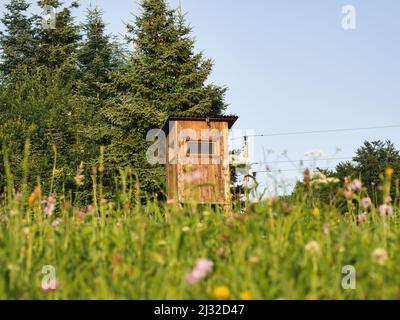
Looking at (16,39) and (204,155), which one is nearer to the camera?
(204,155)

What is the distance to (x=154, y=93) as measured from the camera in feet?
99.0

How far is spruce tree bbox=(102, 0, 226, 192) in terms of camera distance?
29188mm

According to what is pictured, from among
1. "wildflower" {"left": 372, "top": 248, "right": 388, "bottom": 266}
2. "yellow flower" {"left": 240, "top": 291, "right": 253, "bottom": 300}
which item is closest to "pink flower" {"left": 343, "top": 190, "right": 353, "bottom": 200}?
"wildflower" {"left": 372, "top": 248, "right": 388, "bottom": 266}

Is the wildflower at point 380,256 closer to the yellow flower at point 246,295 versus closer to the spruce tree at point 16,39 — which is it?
the yellow flower at point 246,295

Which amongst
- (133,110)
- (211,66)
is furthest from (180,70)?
(133,110)

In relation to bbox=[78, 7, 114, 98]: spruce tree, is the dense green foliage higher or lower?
lower

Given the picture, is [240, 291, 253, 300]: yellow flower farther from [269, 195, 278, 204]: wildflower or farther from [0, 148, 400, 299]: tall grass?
[269, 195, 278, 204]: wildflower

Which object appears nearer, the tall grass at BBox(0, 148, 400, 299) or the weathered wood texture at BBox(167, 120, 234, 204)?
the tall grass at BBox(0, 148, 400, 299)

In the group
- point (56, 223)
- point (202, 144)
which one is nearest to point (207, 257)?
point (56, 223)

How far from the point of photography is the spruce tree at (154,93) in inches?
1149

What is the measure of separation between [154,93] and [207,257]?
27.4 m

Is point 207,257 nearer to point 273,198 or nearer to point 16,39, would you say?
point 273,198

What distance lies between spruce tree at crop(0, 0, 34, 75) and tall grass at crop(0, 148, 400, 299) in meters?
39.6

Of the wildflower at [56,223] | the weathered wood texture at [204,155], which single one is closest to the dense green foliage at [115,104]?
the weathered wood texture at [204,155]
